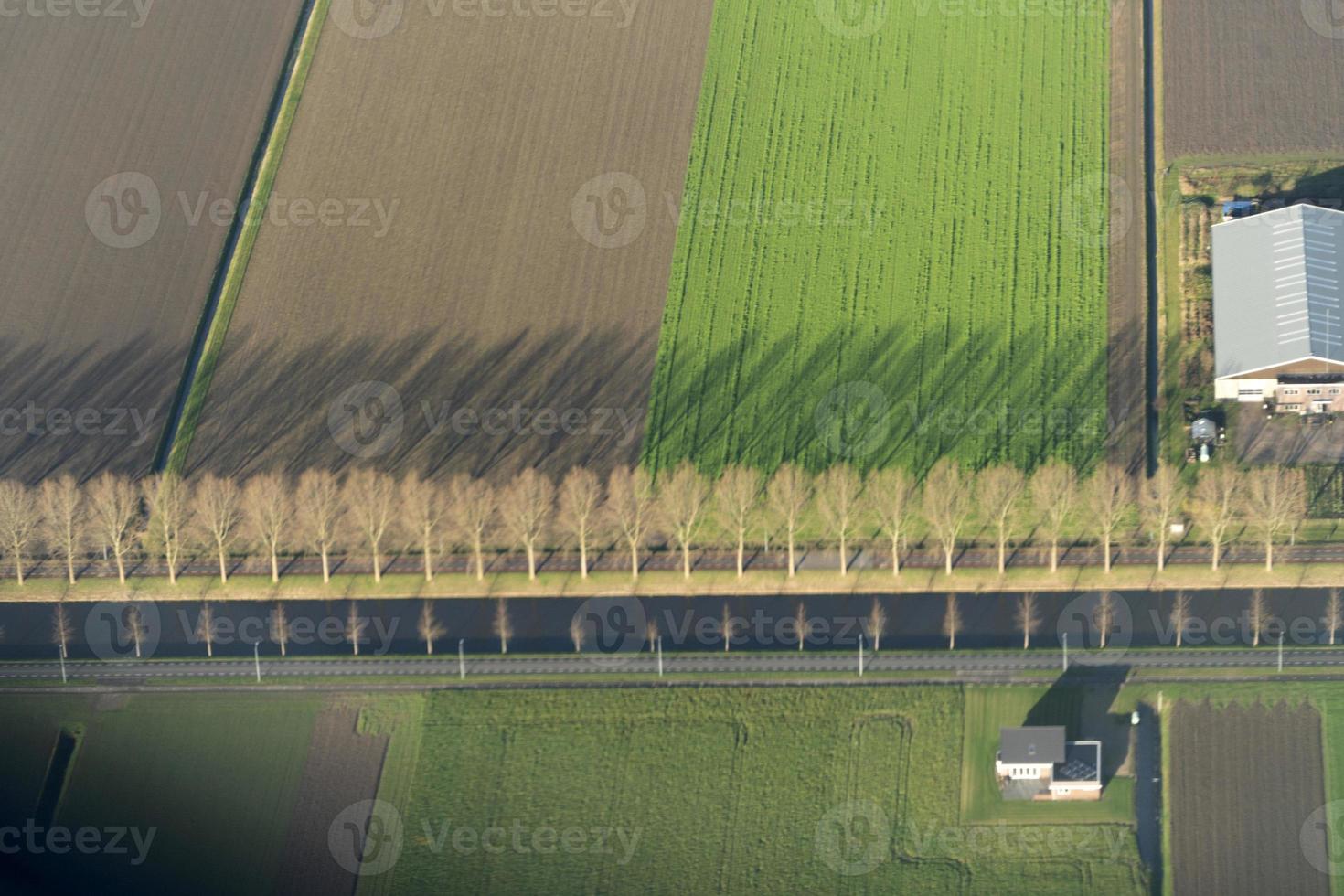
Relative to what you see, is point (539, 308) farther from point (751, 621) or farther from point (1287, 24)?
point (1287, 24)

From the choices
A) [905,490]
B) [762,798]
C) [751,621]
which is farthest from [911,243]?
→ [762,798]

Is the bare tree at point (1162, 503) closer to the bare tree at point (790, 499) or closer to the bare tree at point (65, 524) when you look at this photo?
the bare tree at point (790, 499)

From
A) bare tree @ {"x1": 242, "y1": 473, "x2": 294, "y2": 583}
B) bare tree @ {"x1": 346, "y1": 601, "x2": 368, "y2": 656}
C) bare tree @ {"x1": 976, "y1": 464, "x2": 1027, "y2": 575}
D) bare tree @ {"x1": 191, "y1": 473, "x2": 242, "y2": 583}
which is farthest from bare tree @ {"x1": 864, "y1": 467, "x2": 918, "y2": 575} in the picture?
bare tree @ {"x1": 191, "y1": 473, "x2": 242, "y2": 583}

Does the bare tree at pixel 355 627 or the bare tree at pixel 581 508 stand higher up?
the bare tree at pixel 581 508

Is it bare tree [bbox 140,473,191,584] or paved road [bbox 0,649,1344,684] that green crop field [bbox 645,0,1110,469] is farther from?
bare tree [bbox 140,473,191,584]

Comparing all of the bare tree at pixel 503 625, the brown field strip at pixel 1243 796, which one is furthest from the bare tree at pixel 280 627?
the brown field strip at pixel 1243 796
